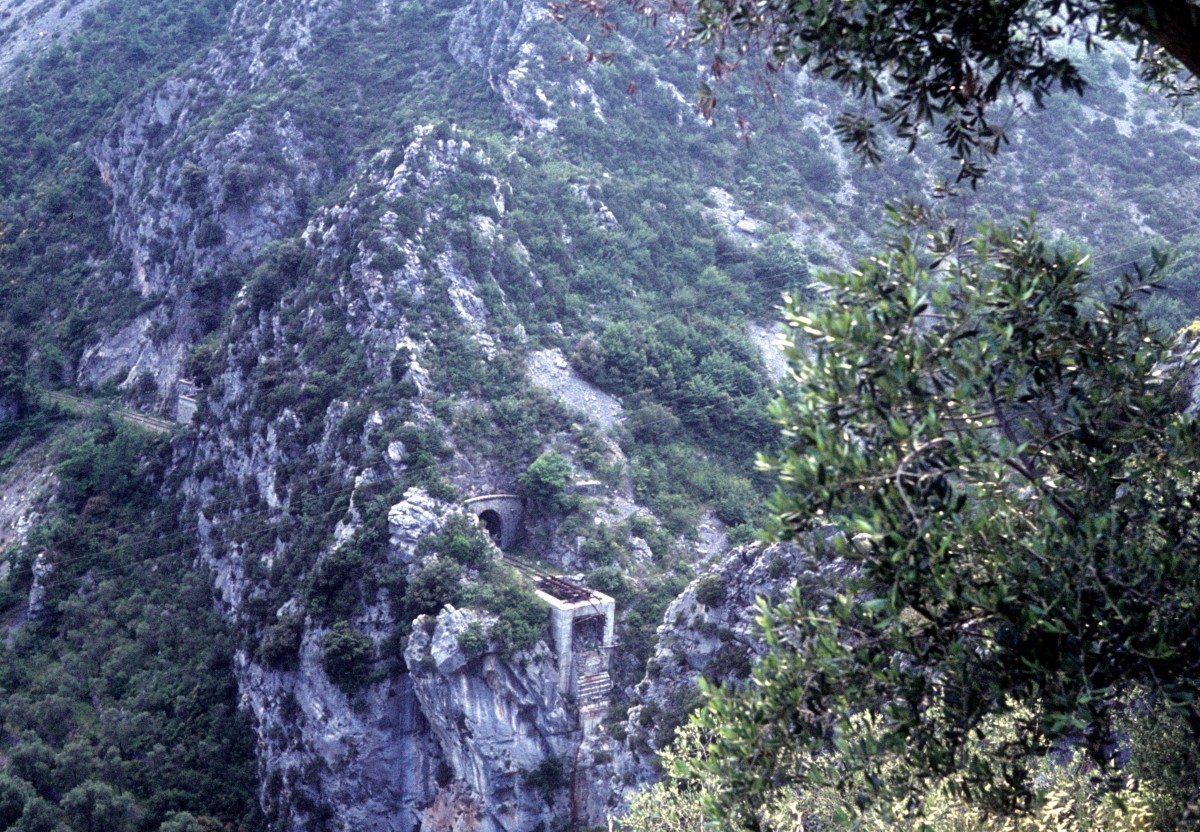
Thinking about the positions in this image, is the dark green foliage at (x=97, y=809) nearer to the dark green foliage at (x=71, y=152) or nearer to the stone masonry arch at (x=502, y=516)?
the stone masonry arch at (x=502, y=516)

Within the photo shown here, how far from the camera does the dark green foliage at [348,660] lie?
1104 inches

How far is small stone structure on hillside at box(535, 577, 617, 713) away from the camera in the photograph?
91.6 ft

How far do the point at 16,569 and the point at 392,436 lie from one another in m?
18.1

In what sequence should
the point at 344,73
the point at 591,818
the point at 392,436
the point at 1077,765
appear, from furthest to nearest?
the point at 344,73
the point at 392,436
the point at 591,818
the point at 1077,765

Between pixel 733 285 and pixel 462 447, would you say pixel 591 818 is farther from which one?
pixel 733 285

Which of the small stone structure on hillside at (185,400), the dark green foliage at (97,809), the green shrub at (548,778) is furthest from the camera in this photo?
the small stone structure on hillside at (185,400)

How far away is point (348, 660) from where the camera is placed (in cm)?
2809

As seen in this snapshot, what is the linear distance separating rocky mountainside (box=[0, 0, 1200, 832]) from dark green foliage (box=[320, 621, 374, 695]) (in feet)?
0.37

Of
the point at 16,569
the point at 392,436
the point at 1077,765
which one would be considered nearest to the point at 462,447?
the point at 392,436

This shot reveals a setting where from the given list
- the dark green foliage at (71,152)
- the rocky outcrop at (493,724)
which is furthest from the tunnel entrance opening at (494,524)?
the dark green foliage at (71,152)

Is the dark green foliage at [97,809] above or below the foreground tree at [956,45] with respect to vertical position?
below

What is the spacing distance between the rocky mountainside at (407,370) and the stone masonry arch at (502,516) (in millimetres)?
491

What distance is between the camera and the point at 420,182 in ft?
130

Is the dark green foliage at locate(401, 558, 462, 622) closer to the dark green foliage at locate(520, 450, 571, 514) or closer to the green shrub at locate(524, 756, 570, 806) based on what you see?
the dark green foliage at locate(520, 450, 571, 514)
